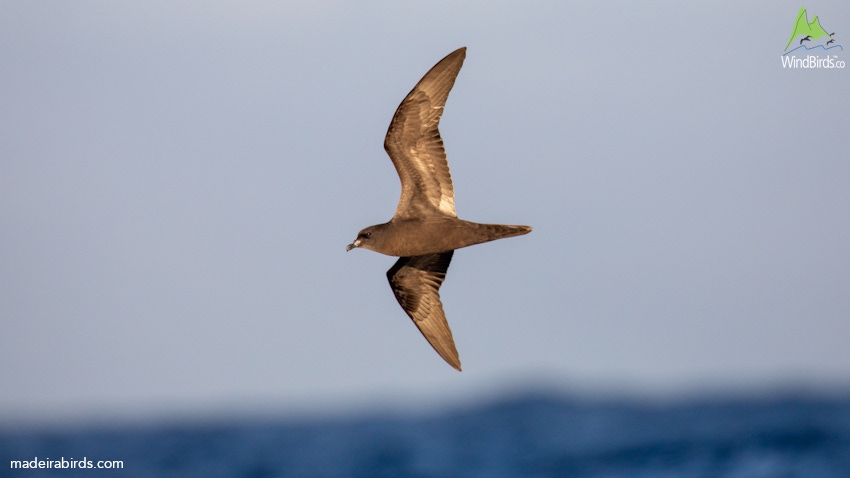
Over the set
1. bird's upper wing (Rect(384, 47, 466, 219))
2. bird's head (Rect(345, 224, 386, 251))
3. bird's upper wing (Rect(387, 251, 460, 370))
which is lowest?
bird's upper wing (Rect(387, 251, 460, 370))

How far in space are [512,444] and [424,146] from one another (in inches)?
1627

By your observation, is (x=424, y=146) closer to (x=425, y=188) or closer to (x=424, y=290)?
(x=425, y=188)

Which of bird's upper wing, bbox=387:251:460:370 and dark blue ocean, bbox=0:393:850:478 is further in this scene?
dark blue ocean, bbox=0:393:850:478

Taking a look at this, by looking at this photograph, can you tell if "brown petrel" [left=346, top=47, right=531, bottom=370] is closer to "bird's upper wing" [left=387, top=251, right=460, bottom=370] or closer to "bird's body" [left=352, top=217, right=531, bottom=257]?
"bird's body" [left=352, top=217, right=531, bottom=257]

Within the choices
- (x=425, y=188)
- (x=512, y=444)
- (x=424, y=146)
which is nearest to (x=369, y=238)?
(x=425, y=188)

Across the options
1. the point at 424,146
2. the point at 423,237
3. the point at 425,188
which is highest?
the point at 424,146

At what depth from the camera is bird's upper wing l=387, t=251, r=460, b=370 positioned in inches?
838

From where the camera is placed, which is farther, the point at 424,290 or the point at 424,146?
the point at 424,290

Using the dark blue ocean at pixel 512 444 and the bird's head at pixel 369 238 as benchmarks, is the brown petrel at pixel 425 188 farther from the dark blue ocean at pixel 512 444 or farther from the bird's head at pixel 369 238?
the dark blue ocean at pixel 512 444

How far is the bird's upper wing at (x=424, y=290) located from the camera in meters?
21.3

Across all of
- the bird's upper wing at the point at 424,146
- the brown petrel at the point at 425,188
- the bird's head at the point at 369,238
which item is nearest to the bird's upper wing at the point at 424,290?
the brown petrel at the point at 425,188

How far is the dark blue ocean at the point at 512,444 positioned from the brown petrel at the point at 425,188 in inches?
1040

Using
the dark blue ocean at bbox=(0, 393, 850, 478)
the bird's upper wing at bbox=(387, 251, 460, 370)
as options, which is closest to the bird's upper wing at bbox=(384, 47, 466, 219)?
the bird's upper wing at bbox=(387, 251, 460, 370)

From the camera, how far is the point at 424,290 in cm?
2133
